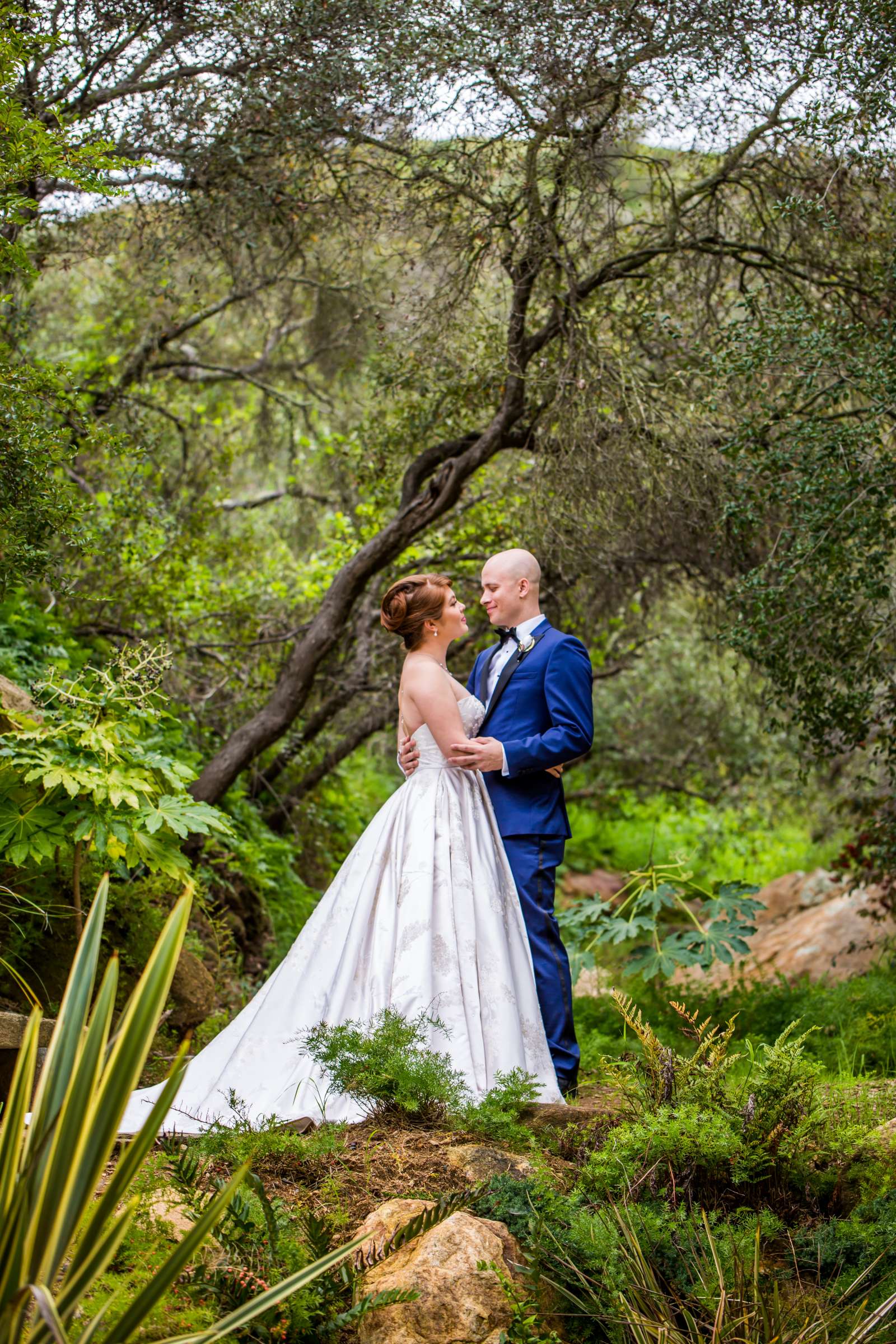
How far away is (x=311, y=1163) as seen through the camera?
121 inches

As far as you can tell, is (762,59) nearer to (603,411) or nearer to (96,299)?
(603,411)

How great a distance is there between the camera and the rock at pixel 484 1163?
9.94 ft

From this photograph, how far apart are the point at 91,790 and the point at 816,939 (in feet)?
A: 19.2

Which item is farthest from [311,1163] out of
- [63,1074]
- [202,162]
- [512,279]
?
[202,162]

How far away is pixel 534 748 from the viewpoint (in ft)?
13.0

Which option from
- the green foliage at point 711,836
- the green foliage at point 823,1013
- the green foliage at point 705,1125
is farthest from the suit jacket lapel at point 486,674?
the green foliage at point 711,836

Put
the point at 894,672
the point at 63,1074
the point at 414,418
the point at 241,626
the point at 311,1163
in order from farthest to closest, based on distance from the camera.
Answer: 1. the point at 241,626
2. the point at 414,418
3. the point at 894,672
4. the point at 311,1163
5. the point at 63,1074

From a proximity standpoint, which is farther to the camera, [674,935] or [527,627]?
[674,935]

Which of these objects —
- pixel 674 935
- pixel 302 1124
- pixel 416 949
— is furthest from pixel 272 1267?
pixel 674 935

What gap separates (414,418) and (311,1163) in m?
4.91

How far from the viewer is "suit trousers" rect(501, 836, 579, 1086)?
12.8 ft

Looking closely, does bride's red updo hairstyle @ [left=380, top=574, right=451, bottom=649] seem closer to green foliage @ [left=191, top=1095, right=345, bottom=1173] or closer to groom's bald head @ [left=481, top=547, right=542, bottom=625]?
groom's bald head @ [left=481, top=547, right=542, bottom=625]

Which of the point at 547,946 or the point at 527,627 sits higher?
the point at 527,627

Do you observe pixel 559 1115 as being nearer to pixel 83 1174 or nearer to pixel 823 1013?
pixel 83 1174
